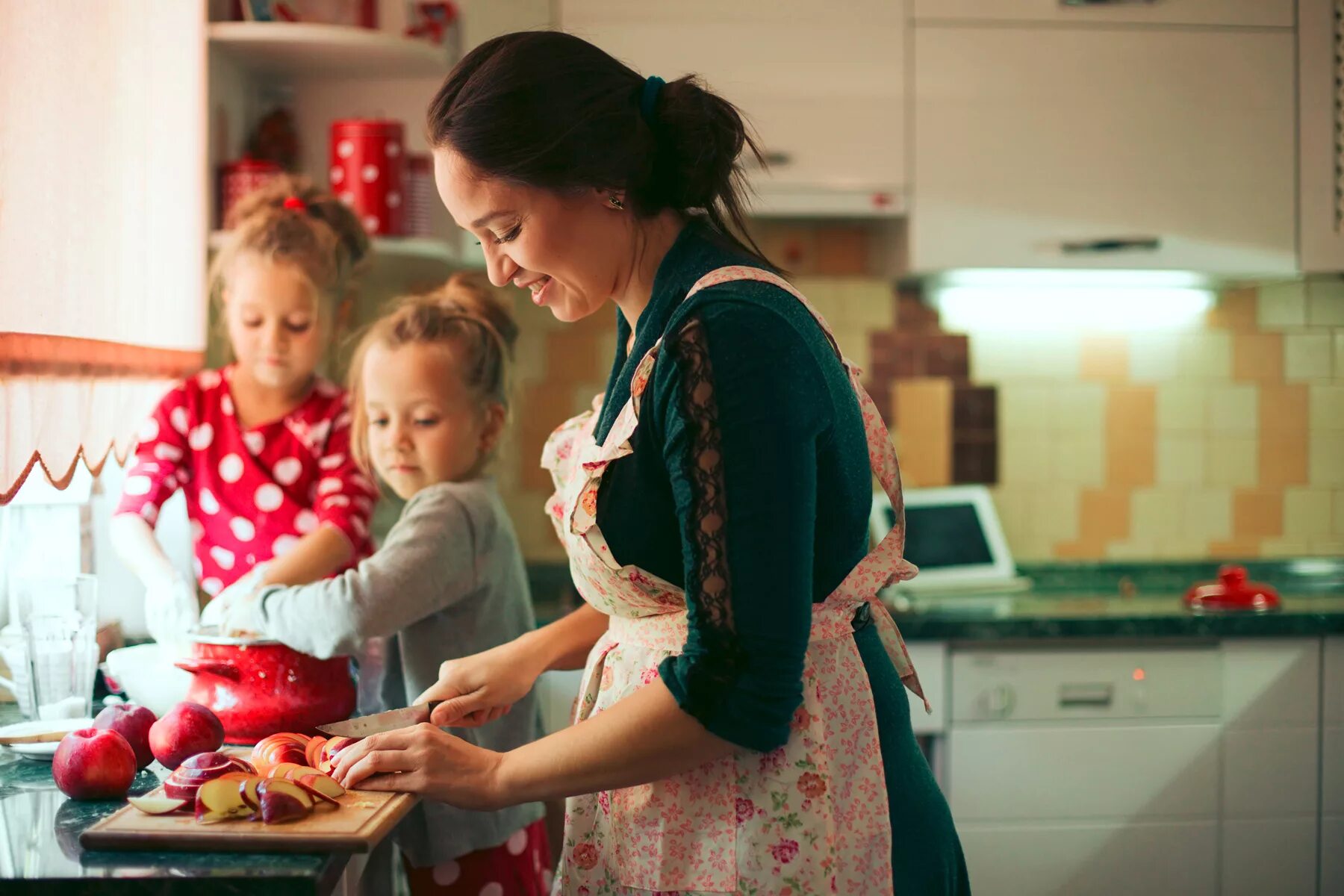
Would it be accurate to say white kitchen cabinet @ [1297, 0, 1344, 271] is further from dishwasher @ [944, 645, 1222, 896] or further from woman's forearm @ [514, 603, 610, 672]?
woman's forearm @ [514, 603, 610, 672]

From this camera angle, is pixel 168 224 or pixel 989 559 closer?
pixel 168 224

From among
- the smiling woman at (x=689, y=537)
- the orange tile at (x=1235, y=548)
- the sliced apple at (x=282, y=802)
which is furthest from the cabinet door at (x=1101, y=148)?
the sliced apple at (x=282, y=802)

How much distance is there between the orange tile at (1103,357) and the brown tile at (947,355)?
9.7 inches

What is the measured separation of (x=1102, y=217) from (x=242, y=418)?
1527mm

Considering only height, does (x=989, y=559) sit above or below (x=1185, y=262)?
below

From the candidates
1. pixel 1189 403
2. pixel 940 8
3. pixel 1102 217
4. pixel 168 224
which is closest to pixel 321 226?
pixel 168 224

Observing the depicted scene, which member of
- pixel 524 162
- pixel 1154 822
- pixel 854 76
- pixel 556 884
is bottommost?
pixel 1154 822

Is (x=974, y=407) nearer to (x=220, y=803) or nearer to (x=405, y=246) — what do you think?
(x=405, y=246)

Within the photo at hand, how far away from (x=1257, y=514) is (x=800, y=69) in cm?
137

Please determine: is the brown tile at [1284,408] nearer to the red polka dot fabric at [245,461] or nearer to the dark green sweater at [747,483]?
the red polka dot fabric at [245,461]

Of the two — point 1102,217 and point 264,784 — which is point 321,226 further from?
point 1102,217

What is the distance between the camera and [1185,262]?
2344 millimetres

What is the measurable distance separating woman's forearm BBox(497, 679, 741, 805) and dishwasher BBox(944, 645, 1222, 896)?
53.1 inches

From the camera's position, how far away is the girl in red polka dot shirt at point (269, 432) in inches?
67.1
